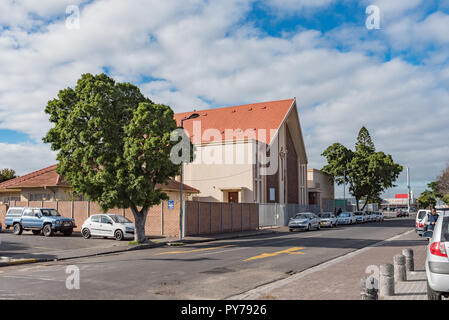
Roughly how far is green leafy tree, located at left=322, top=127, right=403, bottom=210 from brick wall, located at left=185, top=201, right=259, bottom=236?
32824 mm

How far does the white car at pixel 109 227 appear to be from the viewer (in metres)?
24.0

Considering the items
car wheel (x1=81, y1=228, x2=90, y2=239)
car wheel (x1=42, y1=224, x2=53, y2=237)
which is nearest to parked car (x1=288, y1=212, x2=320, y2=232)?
car wheel (x1=81, y1=228, x2=90, y2=239)

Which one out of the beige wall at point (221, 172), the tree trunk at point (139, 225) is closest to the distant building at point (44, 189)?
the beige wall at point (221, 172)

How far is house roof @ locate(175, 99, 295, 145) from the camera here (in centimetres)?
4797

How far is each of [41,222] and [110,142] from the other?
31.6ft

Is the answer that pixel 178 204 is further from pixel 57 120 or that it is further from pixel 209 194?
pixel 209 194

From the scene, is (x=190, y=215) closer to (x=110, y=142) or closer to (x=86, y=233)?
(x=86, y=233)

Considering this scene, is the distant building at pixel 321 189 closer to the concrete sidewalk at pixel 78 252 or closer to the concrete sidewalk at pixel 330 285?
the concrete sidewalk at pixel 78 252

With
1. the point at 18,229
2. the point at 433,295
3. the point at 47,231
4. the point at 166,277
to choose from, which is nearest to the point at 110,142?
the point at 47,231

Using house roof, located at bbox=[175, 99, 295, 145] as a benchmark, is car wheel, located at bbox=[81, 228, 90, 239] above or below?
below

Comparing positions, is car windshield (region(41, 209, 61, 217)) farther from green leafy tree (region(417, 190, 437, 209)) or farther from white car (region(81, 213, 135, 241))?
green leafy tree (region(417, 190, 437, 209))
